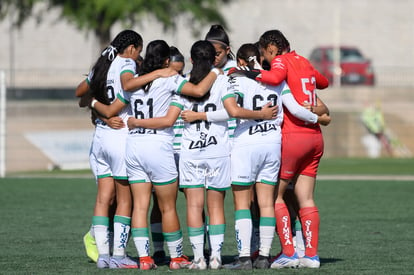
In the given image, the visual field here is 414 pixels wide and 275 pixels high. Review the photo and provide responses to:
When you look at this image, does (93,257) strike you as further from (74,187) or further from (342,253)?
(74,187)

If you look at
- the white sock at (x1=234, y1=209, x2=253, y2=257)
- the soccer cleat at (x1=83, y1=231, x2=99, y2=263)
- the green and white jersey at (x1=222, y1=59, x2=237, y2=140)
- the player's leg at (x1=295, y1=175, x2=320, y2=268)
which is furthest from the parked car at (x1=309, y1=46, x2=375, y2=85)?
the white sock at (x1=234, y1=209, x2=253, y2=257)

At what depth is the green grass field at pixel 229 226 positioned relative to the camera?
8.80 meters

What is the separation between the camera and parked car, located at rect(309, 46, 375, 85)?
3581 cm

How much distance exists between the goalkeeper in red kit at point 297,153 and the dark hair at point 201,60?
28 centimetres

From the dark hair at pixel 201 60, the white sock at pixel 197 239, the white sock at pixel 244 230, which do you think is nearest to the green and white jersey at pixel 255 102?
the dark hair at pixel 201 60

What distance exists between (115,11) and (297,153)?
22953 millimetres

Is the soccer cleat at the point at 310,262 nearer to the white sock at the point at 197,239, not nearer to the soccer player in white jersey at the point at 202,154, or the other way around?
the soccer player in white jersey at the point at 202,154

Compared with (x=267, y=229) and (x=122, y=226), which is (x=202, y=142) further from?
(x=122, y=226)

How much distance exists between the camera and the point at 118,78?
28.1 ft

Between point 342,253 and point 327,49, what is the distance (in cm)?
2872

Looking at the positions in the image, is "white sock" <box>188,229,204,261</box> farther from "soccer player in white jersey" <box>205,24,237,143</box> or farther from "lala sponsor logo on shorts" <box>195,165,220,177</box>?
"soccer player in white jersey" <box>205,24,237,143</box>

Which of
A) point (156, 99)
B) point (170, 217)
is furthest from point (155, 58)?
point (170, 217)

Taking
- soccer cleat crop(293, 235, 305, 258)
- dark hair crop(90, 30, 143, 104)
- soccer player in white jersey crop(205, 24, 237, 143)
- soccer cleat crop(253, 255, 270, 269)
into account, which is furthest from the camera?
soccer cleat crop(293, 235, 305, 258)

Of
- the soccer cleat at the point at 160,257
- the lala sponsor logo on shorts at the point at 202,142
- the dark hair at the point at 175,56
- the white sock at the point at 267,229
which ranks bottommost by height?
the soccer cleat at the point at 160,257
